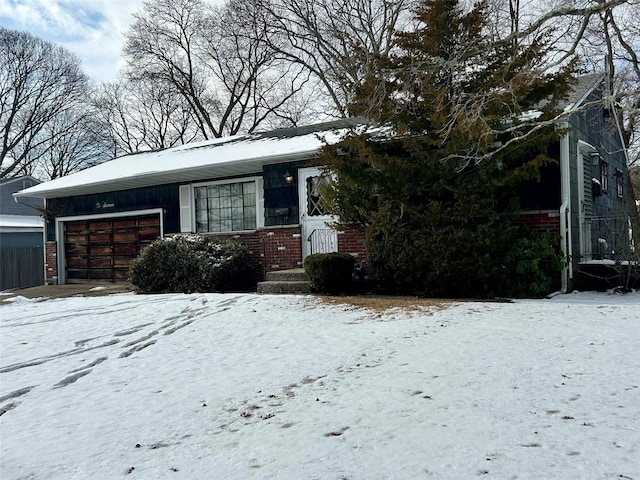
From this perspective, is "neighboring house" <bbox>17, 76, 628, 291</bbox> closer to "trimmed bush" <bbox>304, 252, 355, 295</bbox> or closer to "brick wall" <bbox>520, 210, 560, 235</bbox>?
"brick wall" <bbox>520, 210, 560, 235</bbox>

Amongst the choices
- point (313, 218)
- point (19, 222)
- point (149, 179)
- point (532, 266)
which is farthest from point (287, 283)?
point (19, 222)

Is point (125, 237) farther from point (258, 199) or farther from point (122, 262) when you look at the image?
point (258, 199)

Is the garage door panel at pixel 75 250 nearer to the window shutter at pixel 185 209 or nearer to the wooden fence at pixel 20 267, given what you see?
the wooden fence at pixel 20 267

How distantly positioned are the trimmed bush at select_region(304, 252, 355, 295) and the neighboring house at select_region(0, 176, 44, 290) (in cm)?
1085

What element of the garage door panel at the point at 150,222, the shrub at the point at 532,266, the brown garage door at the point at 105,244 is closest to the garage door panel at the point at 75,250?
the brown garage door at the point at 105,244

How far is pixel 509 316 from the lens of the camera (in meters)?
6.66

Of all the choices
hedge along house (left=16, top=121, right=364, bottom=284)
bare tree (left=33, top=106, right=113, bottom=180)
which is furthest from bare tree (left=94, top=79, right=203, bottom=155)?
hedge along house (left=16, top=121, right=364, bottom=284)

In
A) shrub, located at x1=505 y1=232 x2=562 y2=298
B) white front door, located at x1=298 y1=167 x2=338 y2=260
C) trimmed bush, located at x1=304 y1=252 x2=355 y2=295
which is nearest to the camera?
shrub, located at x1=505 y1=232 x2=562 y2=298

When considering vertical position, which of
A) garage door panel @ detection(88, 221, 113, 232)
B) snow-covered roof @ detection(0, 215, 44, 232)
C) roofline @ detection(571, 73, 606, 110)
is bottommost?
garage door panel @ detection(88, 221, 113, 232)

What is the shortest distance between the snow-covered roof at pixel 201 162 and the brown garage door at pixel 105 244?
1.01m

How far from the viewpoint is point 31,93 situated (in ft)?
102

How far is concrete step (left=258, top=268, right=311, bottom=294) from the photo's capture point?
9711mm

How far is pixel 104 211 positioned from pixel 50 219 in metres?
2.35

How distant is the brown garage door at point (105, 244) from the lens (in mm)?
14602
